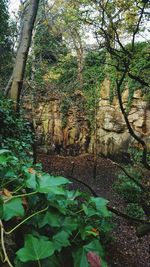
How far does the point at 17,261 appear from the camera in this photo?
2.64ft

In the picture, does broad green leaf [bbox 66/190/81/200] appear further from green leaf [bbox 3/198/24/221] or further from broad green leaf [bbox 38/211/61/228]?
green leaf [bbox 3/198/24/221]

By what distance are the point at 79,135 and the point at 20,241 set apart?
14.0 meters

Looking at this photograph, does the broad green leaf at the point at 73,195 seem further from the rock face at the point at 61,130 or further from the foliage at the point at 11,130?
the rock face at the point at 61,130

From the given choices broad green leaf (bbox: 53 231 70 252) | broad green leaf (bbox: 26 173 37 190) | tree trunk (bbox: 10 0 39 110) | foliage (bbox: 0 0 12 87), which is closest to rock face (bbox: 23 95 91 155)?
foliage (bbox: 0 0 12 87)

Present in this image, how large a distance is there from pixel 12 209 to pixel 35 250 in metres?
0.16

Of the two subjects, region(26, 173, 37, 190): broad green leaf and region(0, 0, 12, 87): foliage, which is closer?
region(26, 173, 37, 190): broad green leaf

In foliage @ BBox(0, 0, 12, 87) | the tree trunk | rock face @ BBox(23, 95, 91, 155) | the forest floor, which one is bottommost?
the forest floor

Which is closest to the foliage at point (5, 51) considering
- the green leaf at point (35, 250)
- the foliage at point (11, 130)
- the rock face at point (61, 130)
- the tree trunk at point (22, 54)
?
the rock face at point (61, 130)

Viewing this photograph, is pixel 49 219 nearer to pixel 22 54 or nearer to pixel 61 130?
pixel 22 54

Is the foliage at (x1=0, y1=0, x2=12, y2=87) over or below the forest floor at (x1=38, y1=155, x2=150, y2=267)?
over

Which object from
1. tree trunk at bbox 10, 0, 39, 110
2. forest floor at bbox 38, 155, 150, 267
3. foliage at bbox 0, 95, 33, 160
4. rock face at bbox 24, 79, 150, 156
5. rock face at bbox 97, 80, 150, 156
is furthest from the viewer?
rock face at bbox 24, 79, 150, 156

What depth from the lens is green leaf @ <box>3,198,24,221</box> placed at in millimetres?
867

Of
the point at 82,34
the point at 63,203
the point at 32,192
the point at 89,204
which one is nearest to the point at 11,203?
the point at 32,192

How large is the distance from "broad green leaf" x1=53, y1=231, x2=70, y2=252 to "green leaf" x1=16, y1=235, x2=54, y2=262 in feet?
0.19
